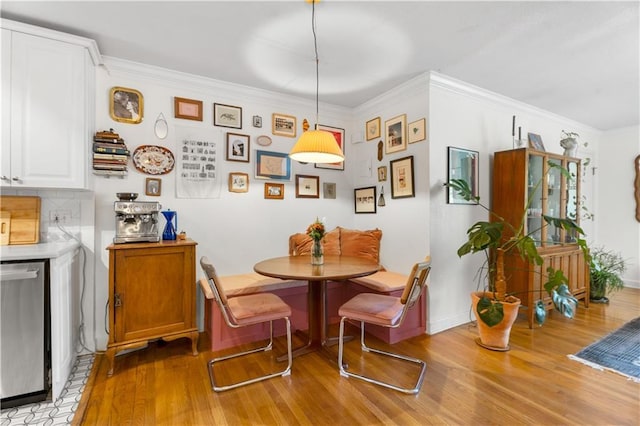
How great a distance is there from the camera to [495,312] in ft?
8.12

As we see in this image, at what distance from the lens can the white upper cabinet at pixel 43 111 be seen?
2047 mm

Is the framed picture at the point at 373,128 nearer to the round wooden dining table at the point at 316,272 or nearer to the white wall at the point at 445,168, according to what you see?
the white wall at the point at 445,168

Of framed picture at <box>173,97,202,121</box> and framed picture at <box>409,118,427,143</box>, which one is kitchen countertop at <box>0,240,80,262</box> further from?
framed picture at <box>409,118,427,143</box>

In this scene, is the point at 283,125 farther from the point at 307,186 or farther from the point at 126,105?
the point at 126,105

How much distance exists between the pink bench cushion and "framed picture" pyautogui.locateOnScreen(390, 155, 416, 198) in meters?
0.85

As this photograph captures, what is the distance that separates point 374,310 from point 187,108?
8.32 ft

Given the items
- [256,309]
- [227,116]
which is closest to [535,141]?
[227,116]

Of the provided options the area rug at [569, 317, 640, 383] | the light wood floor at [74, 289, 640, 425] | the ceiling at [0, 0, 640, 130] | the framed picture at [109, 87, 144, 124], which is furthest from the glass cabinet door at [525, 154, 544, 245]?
the framed picture at [109, 87, 144, 124]

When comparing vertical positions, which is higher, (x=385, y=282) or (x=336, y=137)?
(x=336, y=137)

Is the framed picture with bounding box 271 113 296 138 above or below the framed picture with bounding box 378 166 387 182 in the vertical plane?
above

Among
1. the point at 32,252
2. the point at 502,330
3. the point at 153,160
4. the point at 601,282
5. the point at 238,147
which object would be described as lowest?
the point at 502,330

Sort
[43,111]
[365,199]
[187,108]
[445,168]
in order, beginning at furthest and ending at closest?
[365,199], [445,168], [187,108], [43,111]

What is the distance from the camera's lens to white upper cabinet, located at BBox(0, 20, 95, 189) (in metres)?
2.05

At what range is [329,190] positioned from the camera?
148 inches
